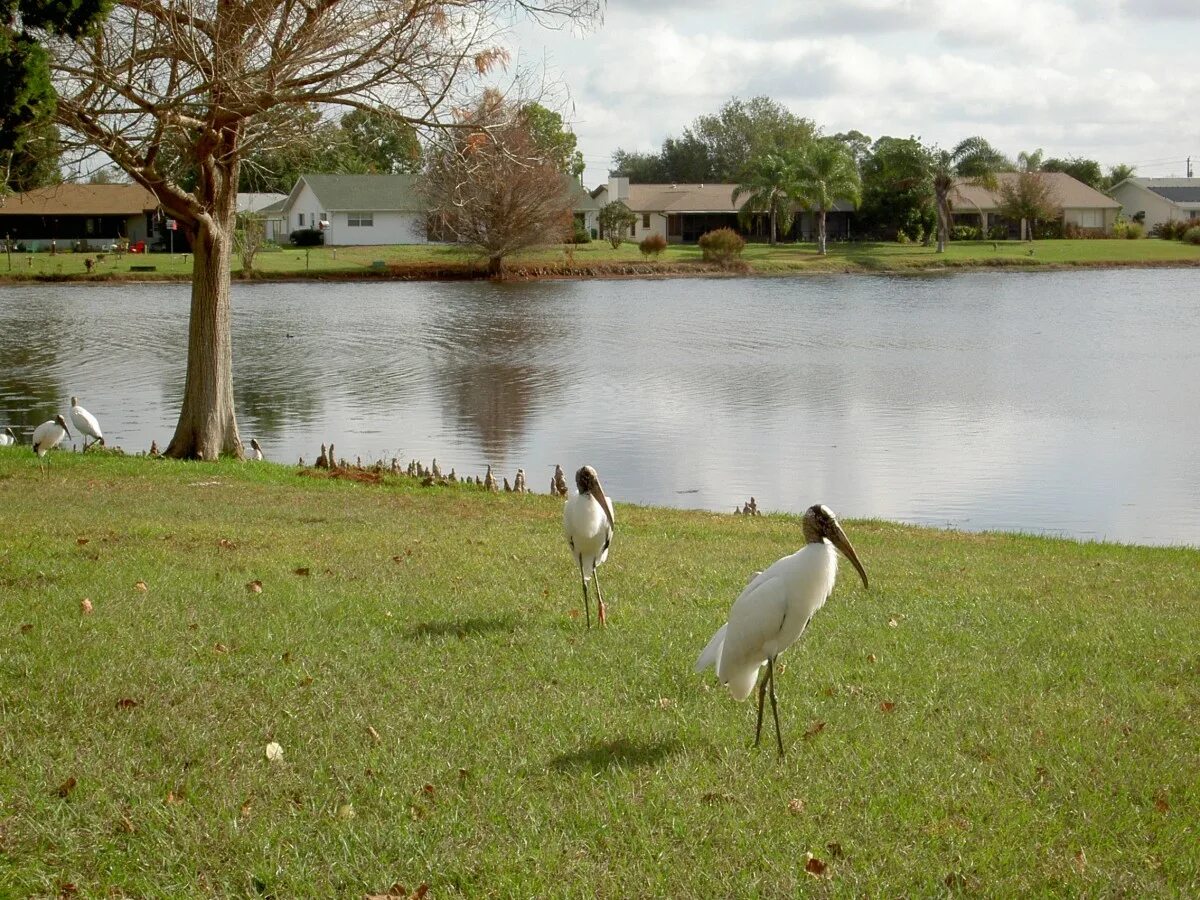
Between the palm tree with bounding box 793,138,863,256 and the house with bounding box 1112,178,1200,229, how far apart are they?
34.3 m

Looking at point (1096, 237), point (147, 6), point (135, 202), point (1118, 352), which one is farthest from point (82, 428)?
point (1096, 237)

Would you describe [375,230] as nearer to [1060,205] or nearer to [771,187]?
[771,187]

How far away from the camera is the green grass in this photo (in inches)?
211

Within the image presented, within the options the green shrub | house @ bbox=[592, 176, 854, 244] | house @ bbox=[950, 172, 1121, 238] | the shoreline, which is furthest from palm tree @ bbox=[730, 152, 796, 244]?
house @ bbox=[950, 172, 1121, 238]

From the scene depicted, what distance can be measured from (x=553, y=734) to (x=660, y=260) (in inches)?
3021

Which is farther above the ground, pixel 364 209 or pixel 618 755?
pixel 364 209

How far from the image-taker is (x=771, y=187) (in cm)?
9288

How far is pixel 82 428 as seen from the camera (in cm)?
2125

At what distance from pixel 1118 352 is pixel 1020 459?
19829 millimetres

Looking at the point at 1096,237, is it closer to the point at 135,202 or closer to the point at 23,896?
the point at 135,202

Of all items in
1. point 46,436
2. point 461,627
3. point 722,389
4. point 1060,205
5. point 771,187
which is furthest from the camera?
point 1060,205

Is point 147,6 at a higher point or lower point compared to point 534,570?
higher

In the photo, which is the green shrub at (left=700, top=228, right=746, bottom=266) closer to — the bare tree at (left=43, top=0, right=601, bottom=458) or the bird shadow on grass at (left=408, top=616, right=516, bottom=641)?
the bare tree at (left=43, top=0, right=601, bottom=458)

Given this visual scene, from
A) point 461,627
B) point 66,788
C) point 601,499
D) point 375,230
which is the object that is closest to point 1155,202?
point 375,230
